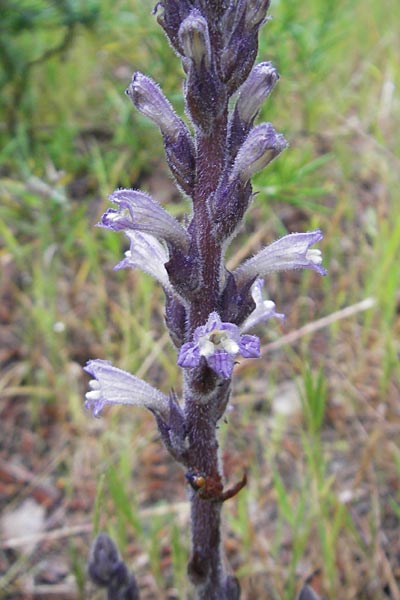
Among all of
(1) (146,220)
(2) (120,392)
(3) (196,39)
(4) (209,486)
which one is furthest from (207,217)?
(4) (209,486)

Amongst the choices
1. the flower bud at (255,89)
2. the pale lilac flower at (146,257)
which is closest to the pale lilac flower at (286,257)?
the pale lilac flower at (146,257)

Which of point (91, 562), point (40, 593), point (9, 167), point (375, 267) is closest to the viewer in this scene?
point (91, 562)

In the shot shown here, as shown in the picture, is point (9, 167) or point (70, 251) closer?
point (70, 251)

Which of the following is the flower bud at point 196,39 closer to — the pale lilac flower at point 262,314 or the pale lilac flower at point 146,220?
the pale lilac flower at point 146,220

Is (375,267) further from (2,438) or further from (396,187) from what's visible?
(2,438)

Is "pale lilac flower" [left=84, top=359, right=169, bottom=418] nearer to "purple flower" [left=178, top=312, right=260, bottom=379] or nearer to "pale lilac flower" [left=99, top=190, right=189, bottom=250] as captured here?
"purple flower" [left=178, top=312, right=260, bottom=379]

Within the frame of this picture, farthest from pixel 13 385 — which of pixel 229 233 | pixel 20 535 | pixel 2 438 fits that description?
pixel 229 233

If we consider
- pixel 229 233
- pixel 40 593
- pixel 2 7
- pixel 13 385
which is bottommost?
pixel 40 593

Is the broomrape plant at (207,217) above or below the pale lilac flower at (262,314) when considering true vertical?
above
